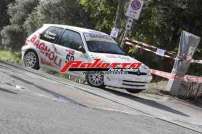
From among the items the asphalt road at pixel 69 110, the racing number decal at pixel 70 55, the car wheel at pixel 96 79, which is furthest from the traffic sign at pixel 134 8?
the asphalt road at pixel 69 110

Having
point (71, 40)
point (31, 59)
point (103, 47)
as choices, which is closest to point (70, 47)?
point (71, 40)

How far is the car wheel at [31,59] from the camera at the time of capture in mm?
19373

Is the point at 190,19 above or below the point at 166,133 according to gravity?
above

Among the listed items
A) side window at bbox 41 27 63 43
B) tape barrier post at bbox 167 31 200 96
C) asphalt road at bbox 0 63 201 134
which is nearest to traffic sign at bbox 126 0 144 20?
tape barrier post at bbox 167 31 200 96

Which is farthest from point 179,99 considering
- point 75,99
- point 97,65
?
→ point 75,99

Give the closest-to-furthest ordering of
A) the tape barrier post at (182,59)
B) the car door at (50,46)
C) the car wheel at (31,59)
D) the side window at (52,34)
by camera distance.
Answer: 1. the car door at (50,46)
2. the side window at (52,34)
3. the tape barrier post at (182,59)
4. the car wheel at (31,59)

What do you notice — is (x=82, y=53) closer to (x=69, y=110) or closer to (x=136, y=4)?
(x=136, y=4)

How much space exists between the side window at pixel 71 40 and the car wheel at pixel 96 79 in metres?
0.94

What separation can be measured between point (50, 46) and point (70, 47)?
85cm

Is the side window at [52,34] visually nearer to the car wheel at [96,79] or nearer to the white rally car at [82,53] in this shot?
the white rally car at [82,53]

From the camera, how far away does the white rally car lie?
56.0 ft

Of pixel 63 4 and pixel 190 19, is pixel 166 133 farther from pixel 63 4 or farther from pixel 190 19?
pixel 63 4

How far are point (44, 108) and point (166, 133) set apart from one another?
2.14 metres

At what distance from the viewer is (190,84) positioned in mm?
18938
